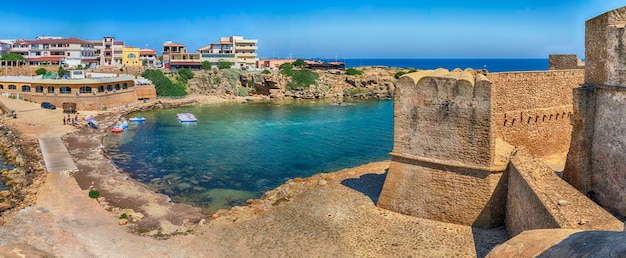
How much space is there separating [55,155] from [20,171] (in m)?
4.57

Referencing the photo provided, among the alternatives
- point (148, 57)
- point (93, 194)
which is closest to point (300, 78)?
point (148, 57)

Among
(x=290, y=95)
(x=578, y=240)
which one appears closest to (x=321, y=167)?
(x=578, y=240)

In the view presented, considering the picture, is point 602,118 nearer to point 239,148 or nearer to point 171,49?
point 239,148

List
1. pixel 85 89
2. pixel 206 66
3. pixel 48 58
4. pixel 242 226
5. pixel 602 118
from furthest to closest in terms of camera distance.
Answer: pixel 206 66 → pixel 48 58 → pixel 85 89 → pixel 242 226 → pixel 602 118

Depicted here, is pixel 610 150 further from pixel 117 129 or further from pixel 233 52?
pixel 233 52

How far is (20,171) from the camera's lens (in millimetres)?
27562

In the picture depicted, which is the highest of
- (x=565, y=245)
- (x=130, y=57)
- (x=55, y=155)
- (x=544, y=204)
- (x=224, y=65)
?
(x=130, y=57)

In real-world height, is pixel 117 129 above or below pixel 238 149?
above

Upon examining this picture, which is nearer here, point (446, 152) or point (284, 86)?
point (446, 152)

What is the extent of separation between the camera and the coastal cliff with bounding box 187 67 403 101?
262 ft

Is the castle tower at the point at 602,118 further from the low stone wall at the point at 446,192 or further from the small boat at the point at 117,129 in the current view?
the small boat at the point at 117,129

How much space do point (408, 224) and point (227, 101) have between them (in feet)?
195

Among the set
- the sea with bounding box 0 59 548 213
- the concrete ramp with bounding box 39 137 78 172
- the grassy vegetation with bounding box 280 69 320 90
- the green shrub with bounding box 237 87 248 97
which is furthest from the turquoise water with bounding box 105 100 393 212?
the grassy vegetation with bounding box 280 69 320 90

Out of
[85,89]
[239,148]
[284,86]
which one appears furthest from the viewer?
[284,86]
